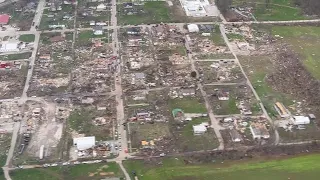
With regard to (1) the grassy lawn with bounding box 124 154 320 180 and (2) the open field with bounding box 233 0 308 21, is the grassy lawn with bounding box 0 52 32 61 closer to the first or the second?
(1) the grassy lawn with bounding box 124 154 320 180

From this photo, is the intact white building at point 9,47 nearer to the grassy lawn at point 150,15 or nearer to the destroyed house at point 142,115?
the grassy lawn at point 150,15

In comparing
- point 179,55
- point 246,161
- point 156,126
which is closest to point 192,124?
point 156,126

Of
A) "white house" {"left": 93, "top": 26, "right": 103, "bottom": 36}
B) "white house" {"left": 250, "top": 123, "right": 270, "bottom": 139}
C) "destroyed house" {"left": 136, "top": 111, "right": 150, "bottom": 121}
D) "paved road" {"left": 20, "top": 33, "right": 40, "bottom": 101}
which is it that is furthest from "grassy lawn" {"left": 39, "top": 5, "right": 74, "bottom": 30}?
"white house" {"left": 250, "top": 123, "right": 270, "bottom": 139}

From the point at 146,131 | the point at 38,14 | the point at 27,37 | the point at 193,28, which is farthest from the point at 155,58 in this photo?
the point at 38,14

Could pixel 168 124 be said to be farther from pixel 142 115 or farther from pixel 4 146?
pixel 4 146

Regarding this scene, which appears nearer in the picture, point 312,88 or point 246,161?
point 246,161

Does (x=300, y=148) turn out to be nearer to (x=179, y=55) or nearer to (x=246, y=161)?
(x=246, y=161)
